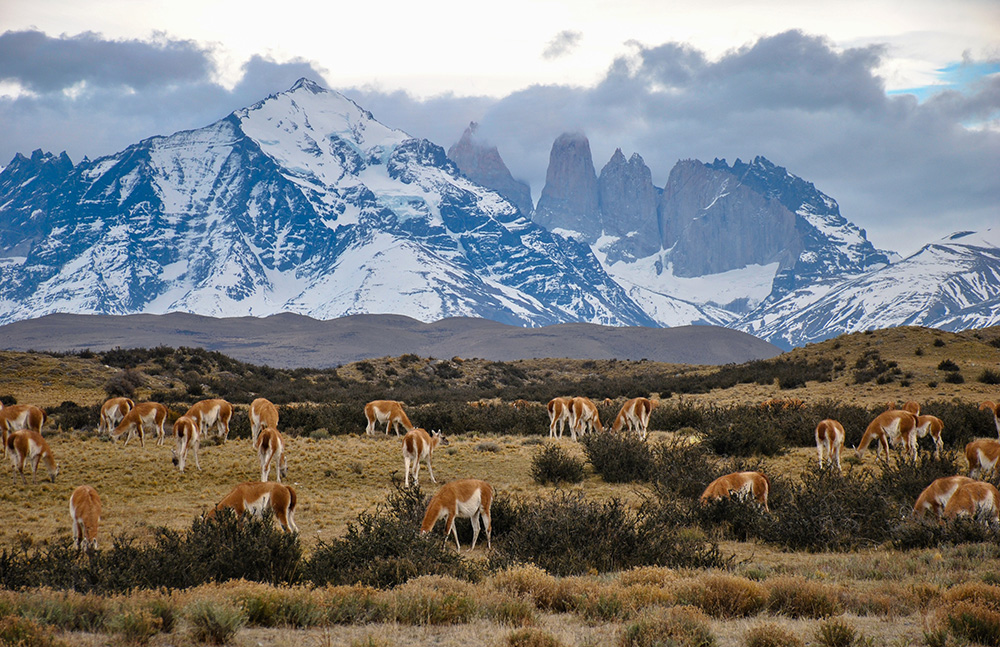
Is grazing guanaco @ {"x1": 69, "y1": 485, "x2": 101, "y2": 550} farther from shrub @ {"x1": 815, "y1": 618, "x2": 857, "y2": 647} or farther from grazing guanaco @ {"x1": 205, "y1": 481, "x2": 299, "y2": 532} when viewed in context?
shrub @ {"x1": 815, "y1": 618, "x2": 857, "y2": 647}

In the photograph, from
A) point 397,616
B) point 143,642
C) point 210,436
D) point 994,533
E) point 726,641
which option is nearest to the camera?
point 143,642

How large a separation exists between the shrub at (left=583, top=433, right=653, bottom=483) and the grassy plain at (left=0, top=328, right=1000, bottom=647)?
18.6 inches

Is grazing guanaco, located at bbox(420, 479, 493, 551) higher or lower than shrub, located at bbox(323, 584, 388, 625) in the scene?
higher

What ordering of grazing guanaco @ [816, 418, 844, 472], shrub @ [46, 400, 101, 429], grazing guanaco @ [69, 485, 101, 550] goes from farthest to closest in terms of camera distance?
shrub @ [46, 400, 101, 429] → grazing guanaco @ [816, 418, 844, 472] → grazing guanaco @ [69, 485, 101, 550]

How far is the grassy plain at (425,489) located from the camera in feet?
23.4

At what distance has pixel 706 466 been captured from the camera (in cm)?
1502

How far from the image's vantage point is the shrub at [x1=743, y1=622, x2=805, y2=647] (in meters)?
6.62

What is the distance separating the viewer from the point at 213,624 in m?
6.64

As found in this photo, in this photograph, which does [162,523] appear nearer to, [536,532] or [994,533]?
[536,532]

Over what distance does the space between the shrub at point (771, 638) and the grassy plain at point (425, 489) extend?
0.16 meters

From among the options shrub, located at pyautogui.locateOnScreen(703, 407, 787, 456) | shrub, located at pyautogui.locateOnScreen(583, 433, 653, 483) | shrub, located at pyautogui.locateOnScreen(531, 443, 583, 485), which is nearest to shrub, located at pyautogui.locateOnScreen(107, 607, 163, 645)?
shrub, located at pyautogui.locateOnScreen(531, 443, 583, 485)

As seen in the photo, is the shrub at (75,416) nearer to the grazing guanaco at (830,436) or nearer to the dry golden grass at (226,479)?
the dry golden grass at (226,479)

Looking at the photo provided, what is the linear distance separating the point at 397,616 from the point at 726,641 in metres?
3.14

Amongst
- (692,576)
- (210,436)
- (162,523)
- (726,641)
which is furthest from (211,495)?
(726,641)
